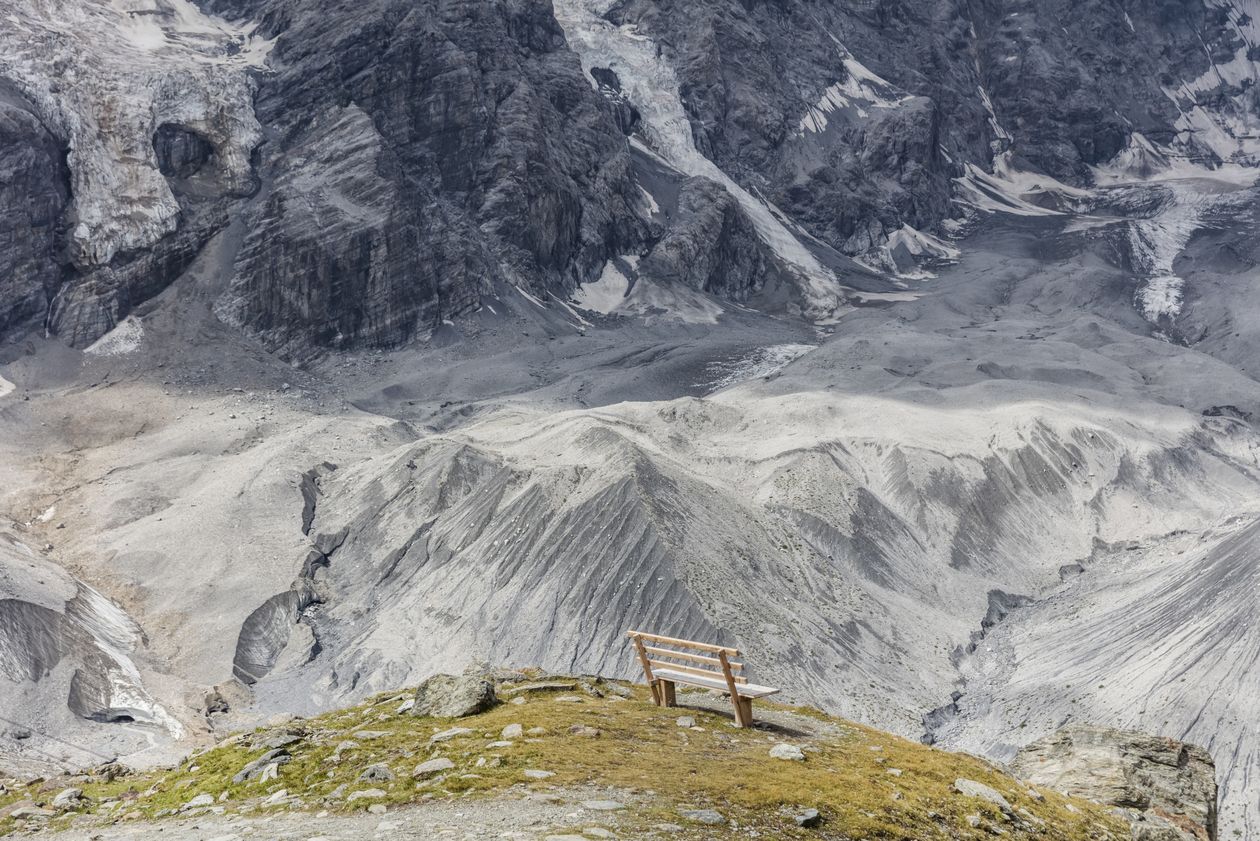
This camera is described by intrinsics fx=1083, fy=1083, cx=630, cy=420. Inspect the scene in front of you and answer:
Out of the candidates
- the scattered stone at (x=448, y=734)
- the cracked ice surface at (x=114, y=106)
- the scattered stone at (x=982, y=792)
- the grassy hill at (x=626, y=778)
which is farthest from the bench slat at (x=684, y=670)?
the cracked ice surface at (x=114, y=106)

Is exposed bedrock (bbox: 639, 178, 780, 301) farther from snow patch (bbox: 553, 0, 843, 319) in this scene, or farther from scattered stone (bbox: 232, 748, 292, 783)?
scattered stone (bbox: 232, 748, 292, 783)

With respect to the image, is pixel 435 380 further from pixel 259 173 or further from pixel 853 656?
pixel 853 656

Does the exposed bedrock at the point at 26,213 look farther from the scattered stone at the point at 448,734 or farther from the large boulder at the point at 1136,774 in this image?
the large boulder at the point at 1136,774

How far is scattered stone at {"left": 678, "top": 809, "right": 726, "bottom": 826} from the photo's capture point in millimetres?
14359

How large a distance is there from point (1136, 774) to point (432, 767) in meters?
14.0

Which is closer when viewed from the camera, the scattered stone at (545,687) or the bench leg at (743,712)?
the bench leg at (743,712)

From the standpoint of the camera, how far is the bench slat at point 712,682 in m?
19.2

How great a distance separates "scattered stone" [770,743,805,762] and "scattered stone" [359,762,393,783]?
6205 millimetres

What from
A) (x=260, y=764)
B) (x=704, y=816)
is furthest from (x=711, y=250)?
(x=704, y=816)

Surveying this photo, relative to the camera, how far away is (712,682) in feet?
63.9

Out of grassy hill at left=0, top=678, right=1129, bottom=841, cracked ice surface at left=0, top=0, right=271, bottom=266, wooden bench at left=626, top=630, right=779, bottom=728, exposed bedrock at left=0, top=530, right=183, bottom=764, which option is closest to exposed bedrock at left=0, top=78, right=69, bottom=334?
cracked ice surface at left=0, top=0, right=271, bottom=266

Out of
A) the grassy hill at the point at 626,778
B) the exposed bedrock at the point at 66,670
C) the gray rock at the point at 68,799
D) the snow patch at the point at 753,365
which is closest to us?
the grassy hill at the point at 626,778

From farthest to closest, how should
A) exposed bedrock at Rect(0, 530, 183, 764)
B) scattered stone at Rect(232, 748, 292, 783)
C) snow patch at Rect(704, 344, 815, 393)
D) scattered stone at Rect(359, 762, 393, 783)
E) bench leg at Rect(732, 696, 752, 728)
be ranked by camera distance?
snow patch at Rect(704, 344, 815, 393) → exposed bedrock at Rect(0, 530, 183, 764) → bench leg at Rect(732, 696, 752, 728) → scattered stone at Rect(232, 748, 292, 783) → scattered stone at Rect(359, 762, 393, 783)

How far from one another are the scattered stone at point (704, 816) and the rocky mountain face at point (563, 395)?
37.3 ft
